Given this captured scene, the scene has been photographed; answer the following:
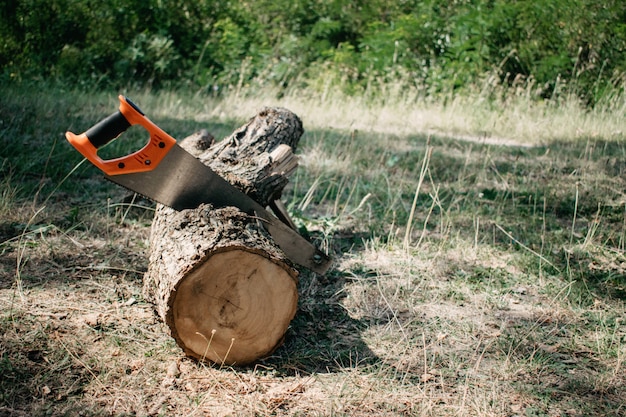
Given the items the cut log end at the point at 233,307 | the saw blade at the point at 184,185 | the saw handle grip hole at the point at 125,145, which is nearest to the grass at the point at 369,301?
the cut log end at the point at 233,307

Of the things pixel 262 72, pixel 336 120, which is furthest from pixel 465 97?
pixel 262 72

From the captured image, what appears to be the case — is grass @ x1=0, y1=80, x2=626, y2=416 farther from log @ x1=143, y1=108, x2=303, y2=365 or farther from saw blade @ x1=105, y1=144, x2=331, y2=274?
saw blade @ x1=105, y1=144, x2=331, y2=274

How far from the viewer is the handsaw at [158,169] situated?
105 inches

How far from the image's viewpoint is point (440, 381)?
2590 mm

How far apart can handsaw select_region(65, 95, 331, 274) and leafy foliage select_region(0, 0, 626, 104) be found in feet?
20.3

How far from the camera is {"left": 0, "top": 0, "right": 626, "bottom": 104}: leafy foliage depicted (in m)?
8.64

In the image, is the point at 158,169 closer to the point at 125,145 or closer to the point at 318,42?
the point at 125,145

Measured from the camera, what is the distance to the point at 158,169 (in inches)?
111

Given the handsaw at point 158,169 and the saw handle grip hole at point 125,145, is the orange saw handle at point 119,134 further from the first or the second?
the saw handle grip hole at point 125,145

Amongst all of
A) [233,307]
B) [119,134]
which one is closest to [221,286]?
[233,307]

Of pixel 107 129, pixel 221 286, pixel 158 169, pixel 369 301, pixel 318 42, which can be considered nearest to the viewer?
pixel 221 286

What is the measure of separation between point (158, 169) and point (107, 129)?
1.04ft

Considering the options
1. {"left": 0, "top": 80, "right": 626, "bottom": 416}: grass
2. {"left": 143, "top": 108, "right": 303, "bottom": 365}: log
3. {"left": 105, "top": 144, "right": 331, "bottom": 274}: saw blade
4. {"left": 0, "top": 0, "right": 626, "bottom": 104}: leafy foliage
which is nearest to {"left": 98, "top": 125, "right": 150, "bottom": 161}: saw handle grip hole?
{"left": 0, "top": 80, "right": 626, "bottom": 416}: grass

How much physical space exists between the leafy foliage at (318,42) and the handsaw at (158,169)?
20.3 feet
